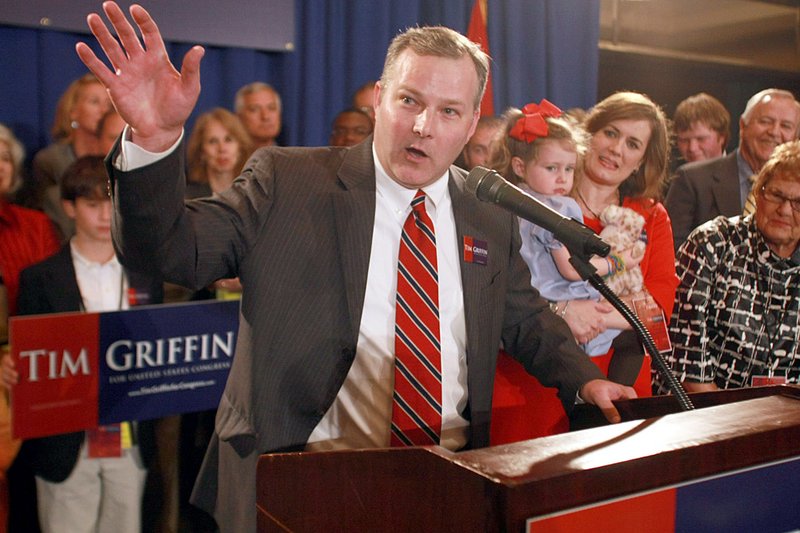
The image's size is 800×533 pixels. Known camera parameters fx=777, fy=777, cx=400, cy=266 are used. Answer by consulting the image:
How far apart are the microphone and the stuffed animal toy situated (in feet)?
5.09

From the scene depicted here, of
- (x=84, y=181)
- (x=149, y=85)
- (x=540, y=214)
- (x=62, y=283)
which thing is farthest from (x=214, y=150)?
(x=540, y=214)

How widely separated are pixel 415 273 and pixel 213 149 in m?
1.17

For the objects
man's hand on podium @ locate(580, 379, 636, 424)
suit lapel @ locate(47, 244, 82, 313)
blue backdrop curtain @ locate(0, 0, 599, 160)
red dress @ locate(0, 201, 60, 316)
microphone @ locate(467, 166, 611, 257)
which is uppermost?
blue backdrop curtain @ locate(0, 0, 599, 160)

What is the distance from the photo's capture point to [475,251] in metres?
1.80

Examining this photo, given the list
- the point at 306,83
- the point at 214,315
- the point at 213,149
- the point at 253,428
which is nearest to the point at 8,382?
the point at 214,315

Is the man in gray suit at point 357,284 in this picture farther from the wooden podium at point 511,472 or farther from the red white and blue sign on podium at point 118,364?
the red white and blue sign on podium at point 118,364

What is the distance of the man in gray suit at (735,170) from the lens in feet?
10.3

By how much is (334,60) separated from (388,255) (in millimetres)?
1247

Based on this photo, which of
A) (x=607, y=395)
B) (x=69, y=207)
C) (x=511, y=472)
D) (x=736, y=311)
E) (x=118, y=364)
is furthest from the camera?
(x=736, y=311)

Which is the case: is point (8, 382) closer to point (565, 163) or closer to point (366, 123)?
point (366, 123)

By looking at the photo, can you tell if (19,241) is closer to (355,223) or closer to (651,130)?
(355,223)

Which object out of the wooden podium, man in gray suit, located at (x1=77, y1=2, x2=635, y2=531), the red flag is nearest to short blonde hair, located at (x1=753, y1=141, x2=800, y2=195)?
the red flag

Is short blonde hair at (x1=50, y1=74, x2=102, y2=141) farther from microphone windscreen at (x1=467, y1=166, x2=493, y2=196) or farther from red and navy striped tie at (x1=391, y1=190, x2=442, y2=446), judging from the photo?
microphone windscreen at (x1=467, y1=166, x2=493, y2=196)

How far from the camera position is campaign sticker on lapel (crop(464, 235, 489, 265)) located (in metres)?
1.79
